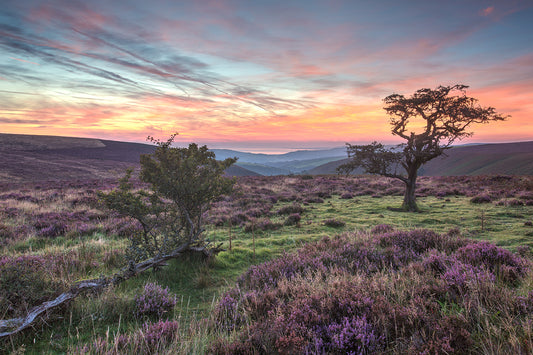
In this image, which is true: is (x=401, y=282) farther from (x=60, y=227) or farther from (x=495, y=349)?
(x=60, y=227)

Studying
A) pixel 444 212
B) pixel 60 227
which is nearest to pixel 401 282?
pixel 444 212

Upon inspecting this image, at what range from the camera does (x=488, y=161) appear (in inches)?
6142

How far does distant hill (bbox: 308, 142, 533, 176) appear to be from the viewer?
417 ft

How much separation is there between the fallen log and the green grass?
0.18 m

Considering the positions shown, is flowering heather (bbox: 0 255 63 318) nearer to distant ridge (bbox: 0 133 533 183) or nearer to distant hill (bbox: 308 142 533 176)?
distant ridge (bbox: 0 133 533 183)

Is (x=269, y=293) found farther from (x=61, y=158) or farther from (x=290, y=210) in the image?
(x=61, y=158)

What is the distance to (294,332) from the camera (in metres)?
3.13

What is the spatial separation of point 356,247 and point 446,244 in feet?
8.50

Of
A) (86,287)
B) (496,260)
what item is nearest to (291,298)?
(86,287)

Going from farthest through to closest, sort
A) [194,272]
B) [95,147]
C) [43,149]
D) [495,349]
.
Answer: [95,147]
[43,149]
[194,272]
[495,349]

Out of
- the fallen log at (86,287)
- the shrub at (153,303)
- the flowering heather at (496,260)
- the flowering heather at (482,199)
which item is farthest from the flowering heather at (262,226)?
the flowering heather at (482,199)

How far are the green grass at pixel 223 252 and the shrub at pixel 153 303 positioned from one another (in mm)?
197

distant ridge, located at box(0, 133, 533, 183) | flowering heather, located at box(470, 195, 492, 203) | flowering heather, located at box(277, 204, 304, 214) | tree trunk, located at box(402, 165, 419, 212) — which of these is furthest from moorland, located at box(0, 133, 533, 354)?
flowering heather, located at box(470, 195, 492, 203)

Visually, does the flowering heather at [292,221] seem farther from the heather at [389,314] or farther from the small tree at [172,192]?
the heather at [389,314]
